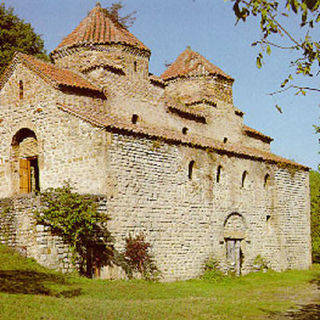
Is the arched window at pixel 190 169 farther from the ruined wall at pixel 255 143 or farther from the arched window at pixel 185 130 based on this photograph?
the ruined wall at pixel 255 143

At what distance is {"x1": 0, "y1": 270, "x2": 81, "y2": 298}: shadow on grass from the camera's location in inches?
492

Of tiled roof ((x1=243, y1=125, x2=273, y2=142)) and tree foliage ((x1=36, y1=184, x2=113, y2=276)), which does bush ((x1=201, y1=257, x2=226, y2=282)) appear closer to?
tree foliage ((x1=36, y1=184, x2=113, y2=276))

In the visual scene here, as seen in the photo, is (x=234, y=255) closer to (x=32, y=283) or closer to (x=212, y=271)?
(x=212, y=271)

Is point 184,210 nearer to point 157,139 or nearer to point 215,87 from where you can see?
point 157,139

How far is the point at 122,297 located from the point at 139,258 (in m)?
3.75

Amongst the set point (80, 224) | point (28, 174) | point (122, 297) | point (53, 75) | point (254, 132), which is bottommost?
point (122, 297)

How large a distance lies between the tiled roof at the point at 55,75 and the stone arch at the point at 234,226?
26.4ft

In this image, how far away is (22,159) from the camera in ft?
66.7

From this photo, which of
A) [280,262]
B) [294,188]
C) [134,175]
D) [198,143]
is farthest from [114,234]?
[294,188]

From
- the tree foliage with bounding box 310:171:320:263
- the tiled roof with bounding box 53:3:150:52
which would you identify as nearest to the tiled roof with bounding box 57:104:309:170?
the tiled roof with bounding box 53:3:150:52

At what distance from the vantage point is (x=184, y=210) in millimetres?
20000

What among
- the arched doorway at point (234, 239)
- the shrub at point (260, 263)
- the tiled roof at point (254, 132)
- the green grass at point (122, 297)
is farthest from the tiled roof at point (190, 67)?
the green grass at point (122, 297)

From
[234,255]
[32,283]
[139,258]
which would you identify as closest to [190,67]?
[234,255]

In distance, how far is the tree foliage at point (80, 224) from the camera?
15711 millimetres
